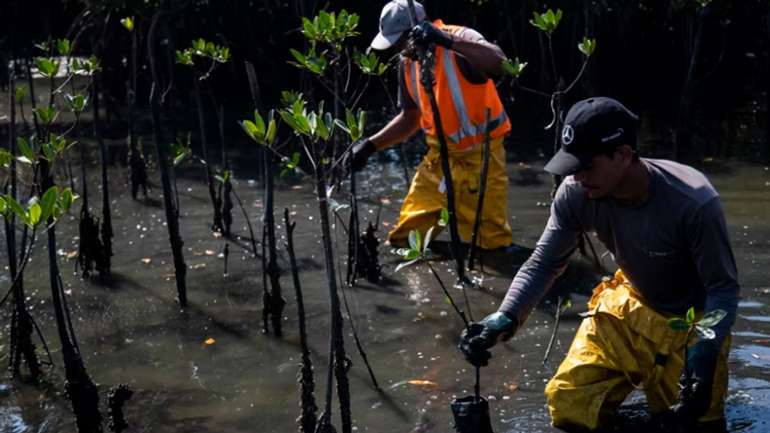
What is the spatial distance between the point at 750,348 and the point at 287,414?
217 centimetres

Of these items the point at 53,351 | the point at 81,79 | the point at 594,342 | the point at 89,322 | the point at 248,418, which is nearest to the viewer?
the point at 594,342

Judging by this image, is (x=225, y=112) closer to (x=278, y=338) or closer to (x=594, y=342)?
(x=278, y=338)

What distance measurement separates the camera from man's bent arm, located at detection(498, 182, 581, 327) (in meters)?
4.27

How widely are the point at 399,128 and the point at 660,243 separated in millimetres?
3205

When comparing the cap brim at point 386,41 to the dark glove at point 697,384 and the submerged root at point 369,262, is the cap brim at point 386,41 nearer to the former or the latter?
the submerged root at point 369,262

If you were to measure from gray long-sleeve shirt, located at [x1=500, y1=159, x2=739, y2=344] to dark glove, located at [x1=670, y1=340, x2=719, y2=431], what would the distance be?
52 mm

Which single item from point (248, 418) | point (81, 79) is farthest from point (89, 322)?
point (81, 79)

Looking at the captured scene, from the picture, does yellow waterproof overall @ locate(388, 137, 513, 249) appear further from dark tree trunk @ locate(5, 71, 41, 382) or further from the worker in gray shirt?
dark tree trunk @ locate(5, 71, 41, 382)

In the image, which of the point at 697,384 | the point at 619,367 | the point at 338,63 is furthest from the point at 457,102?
the point at 697,384

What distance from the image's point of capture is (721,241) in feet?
12.8

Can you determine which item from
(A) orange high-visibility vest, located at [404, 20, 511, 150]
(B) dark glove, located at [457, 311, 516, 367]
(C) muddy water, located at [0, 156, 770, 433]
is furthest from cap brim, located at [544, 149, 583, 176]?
(A) orange high-visibility vest, located at [404, 20, 511, 150]

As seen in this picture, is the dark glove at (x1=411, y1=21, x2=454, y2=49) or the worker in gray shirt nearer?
the worker in gray shirt

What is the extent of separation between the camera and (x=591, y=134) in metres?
3.86

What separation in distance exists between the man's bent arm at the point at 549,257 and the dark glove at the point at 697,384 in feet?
2.15
